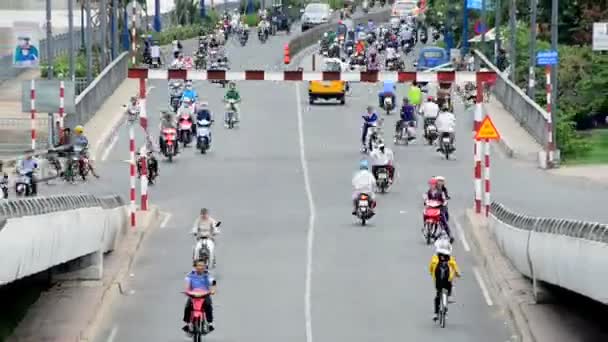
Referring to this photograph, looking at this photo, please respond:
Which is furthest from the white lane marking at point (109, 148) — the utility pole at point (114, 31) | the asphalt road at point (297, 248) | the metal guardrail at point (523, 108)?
the utility pole at point (114, 31)

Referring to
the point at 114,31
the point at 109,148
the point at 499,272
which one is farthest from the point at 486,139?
the point at 114,31

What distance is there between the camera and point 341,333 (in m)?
30.2

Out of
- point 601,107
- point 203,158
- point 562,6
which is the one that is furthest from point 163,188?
point 562,6

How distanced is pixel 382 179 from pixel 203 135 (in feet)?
33.0

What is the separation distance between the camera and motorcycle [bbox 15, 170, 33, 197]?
45.2m

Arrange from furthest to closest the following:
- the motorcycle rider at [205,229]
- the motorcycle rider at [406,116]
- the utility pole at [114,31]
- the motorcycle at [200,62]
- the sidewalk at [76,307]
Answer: the motorcycle at [200,62]
the utility pole at [114,31]
the motorcycle rider at [406,116]
the motorcycle rider at [205,229]
the sidewalk at [76,307]

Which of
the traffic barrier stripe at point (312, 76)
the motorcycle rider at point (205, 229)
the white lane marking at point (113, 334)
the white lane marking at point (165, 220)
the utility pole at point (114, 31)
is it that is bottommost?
the white lane marking at point (113, 334)

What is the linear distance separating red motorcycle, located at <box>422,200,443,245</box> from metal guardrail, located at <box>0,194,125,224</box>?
6834 millimetres

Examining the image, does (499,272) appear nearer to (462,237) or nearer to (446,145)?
(462,237)

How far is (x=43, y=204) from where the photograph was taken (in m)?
29.0

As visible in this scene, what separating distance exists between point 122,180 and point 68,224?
2027 centimetres

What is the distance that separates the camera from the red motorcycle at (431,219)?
38.6 metres

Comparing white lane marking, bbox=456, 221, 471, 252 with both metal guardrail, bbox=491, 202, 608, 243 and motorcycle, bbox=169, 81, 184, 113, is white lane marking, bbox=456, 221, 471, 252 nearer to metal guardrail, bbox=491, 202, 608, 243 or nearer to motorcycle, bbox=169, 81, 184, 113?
metal guardrail, bbox=491, 202, 608, 243

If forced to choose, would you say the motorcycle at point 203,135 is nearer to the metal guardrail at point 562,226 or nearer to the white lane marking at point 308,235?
the white lane marking at point 308,235
